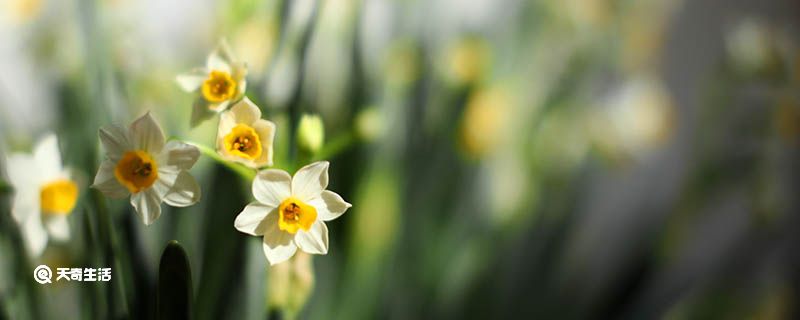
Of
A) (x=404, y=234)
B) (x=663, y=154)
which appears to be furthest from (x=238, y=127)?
(x=663, y=154)

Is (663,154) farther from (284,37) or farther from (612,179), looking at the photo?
(284,37)

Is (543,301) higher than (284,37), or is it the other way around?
(284,37)

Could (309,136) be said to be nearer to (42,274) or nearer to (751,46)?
(42,274)

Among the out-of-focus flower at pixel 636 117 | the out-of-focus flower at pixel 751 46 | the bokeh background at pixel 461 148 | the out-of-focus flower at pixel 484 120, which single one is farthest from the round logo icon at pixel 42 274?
the out-of-focus flower at pixel 751 46

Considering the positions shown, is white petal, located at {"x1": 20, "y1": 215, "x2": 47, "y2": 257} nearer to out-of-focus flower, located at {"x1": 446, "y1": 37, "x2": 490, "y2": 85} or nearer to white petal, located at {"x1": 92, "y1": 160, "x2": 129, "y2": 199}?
white petal, located at {"x1": 92, "y1": 160, "x2": 129, "y2": 199}

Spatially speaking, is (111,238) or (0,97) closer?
(111,238)

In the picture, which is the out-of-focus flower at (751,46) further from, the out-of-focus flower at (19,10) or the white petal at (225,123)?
the out-of-focus flower at (19,10)

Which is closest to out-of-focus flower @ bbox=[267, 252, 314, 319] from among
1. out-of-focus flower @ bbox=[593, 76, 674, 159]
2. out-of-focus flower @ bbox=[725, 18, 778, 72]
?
out-of-focus flower @ bbox=[593, 76, 674, 159]
